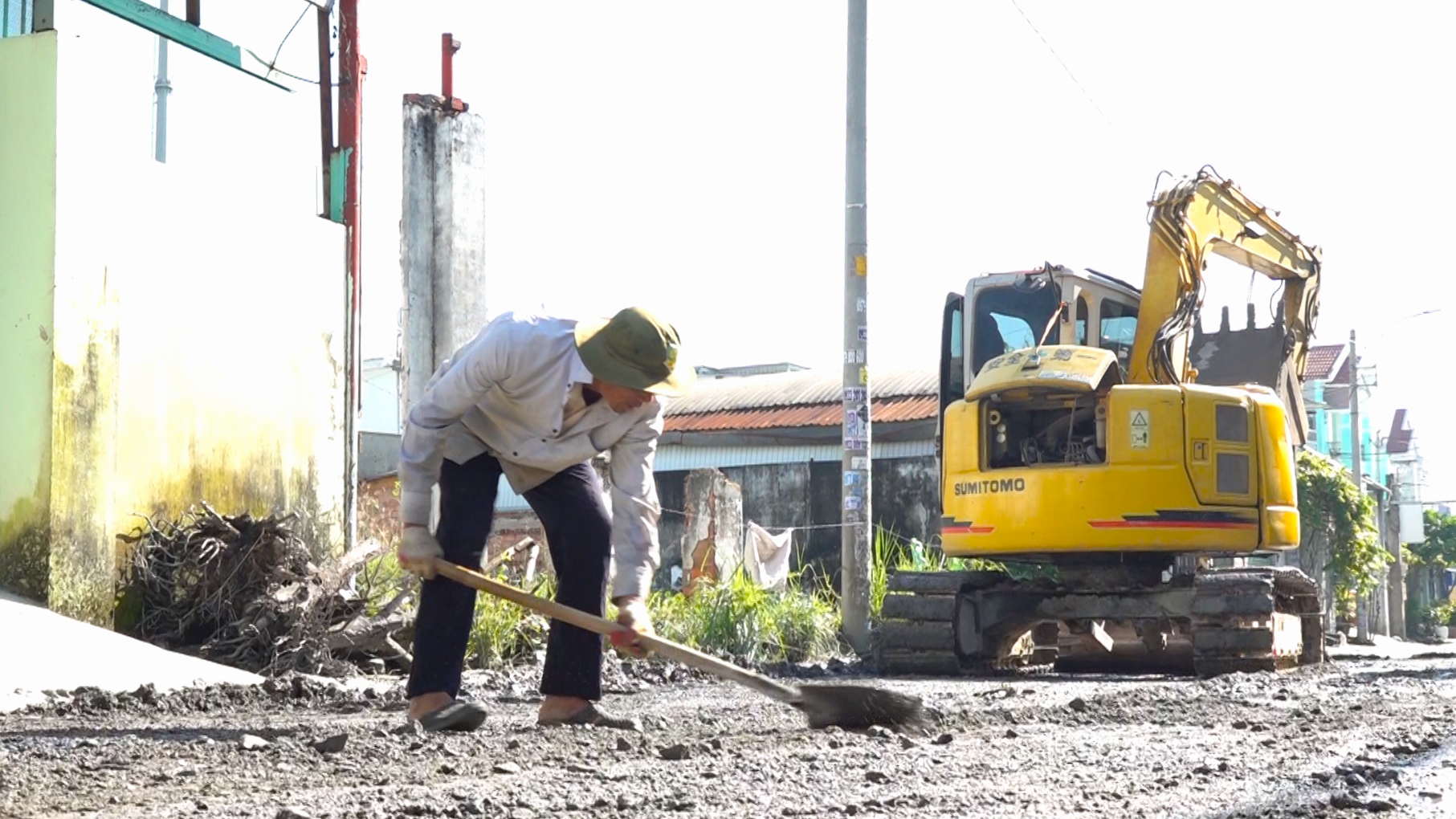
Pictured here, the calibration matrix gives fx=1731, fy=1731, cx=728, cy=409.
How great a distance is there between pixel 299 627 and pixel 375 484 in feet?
41.6

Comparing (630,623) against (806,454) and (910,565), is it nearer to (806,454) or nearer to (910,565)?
(910,565)

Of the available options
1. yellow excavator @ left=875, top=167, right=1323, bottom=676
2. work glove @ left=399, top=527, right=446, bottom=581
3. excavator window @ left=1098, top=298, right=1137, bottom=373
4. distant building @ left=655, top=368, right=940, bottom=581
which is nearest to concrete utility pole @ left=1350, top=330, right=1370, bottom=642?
distant building @ left=655, top=368, right=940, bottom=581

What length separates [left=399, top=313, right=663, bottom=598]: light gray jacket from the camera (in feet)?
18.4

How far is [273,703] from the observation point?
7754 millimetres

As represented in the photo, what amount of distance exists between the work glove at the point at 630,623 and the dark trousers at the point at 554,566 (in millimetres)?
192

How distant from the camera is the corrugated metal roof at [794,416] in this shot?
81.0 feet

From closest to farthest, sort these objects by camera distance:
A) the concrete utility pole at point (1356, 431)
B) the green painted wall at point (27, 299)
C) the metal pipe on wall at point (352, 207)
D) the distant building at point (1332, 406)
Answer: the green painted wall at point (27, 299)
the metal pipe on wall at point (352, 207)
the concrete utility pole at point (1356, 431)
the distant building at point (1332, 406)

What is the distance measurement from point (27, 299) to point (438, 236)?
3217mm

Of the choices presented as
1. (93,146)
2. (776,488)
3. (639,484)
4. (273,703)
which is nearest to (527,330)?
(639,484)

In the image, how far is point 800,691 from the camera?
614cm

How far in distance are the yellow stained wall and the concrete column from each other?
54 centimetres

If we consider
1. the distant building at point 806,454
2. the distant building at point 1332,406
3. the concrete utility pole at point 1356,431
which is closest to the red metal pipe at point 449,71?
the distant building at point 806,454

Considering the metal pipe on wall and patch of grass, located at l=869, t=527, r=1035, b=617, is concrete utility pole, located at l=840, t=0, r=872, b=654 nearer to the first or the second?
patch of grass, located at l=869, t=527, r=1035, b=617

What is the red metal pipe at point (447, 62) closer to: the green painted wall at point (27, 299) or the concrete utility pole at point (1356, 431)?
the green painted wall at point (27, 299)
